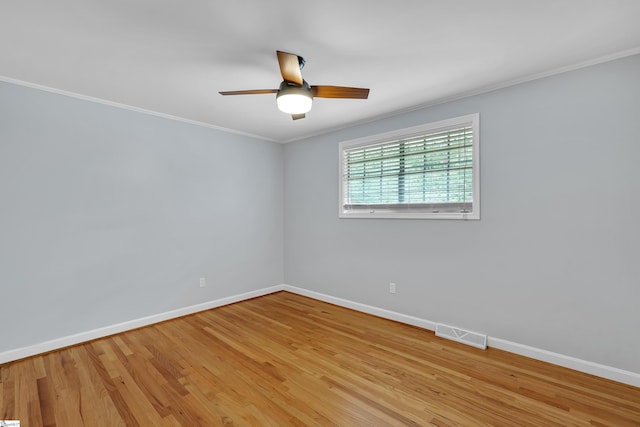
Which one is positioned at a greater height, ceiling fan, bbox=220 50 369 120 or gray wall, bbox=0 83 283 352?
ceiling fan, bbox=220 50 369 120

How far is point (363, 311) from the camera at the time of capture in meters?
3.77

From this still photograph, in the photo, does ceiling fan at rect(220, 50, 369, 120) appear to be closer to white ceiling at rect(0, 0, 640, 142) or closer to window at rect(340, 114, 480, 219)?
white ceiling at rect(0, 0, 640, 142)

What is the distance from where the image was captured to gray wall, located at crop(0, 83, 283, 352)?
2596 millimetres

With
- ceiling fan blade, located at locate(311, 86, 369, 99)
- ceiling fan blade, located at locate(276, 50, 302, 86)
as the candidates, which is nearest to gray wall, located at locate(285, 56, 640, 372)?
ceiling fan blade, located at locate(311, 86, 369, 99)

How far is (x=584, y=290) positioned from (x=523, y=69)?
1865 mm

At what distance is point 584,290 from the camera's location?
7.63 feet

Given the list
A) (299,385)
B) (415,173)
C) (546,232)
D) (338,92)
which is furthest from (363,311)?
(338,92)

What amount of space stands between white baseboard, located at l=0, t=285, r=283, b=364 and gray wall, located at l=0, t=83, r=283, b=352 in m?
0.05

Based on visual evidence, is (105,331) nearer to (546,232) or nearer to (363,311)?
(363,311)

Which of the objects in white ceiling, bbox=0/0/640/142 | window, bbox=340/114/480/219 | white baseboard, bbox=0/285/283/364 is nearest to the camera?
white ceiling, bbox=0/0/640/142

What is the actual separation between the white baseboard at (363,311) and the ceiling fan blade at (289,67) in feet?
9.15

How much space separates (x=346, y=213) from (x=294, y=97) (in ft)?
7.09

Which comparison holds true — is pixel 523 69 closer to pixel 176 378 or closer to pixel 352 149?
pixel 352 149

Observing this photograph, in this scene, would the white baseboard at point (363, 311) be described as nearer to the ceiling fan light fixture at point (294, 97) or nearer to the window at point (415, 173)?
the window at point (415, 173)
